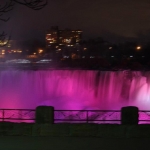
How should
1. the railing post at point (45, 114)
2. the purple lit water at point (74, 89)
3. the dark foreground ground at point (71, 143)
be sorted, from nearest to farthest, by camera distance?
the dark foreground ground at point (71, 143) → the railing post at point (45, 114) → the purple lit water at point (74, 89)

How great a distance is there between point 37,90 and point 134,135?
63.5 ft

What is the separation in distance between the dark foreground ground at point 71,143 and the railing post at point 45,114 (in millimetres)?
547

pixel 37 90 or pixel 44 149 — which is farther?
pixel 37 90

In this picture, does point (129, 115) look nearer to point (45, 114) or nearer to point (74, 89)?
point (45, 114)

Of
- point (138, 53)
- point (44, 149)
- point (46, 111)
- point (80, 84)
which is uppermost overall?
point (138, 53)

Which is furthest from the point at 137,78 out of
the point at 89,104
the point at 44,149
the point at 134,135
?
the point at 44,149

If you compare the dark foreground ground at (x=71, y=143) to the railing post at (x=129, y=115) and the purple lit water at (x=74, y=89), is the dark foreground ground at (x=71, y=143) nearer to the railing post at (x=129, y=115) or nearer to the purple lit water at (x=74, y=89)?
the railing post at (x=129, y=115)

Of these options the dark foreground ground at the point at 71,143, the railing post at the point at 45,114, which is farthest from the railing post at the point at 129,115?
the railing post at the point at 45,114

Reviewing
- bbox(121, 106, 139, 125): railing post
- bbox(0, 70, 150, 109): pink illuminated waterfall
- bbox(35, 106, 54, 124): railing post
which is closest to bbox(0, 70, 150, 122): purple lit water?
bbox(0, 70, 150, 109): pink illuminated waterfall

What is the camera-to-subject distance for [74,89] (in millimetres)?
27766

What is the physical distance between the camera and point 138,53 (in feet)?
211

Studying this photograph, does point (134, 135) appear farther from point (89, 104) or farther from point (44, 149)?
point (89, 104)

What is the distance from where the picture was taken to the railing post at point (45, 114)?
32.1ft

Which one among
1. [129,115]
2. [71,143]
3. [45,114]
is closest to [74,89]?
[45,114]
